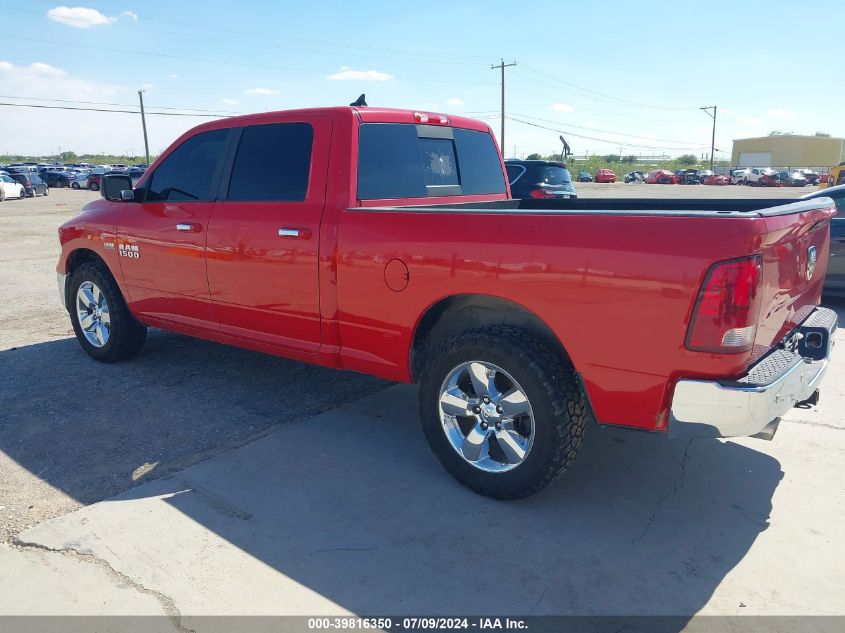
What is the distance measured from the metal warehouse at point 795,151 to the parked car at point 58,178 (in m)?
80.1

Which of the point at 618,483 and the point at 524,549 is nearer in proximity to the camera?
the point at 524,549

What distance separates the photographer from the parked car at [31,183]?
35.9 m

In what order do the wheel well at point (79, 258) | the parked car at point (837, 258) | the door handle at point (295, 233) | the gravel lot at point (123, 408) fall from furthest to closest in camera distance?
the parked car at point (837, 258) → the wheel well at point (79, 258) → the door handle at point (295, 233) → the gravel lot at point (123, 408)

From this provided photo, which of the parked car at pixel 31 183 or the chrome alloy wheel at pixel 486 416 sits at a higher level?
the parked car at pixel 31 183

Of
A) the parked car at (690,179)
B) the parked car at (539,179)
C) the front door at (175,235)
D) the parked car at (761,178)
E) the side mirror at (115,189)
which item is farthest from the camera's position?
the parked car at (690,179)

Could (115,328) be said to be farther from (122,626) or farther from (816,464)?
(816,464)

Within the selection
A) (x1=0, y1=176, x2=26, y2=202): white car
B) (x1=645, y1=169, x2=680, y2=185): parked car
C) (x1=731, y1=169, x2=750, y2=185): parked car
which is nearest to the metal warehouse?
(x1=731, y1=169, x2=750, y2=185): parked car

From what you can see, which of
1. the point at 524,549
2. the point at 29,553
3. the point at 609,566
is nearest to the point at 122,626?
the point at 29,553

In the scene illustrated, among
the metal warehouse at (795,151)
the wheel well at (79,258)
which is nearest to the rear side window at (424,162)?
the wheel well at (79,258)

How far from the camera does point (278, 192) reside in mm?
4312

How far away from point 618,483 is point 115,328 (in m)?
4.09

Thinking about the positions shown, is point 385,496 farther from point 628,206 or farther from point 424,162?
point 628,206

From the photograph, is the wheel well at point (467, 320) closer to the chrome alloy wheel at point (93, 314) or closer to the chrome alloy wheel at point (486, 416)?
the chrome alloy wheel at point (486, 416)

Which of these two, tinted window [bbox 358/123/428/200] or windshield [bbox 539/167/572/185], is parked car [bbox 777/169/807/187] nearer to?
windshield [bbox 539/167/572/185]
